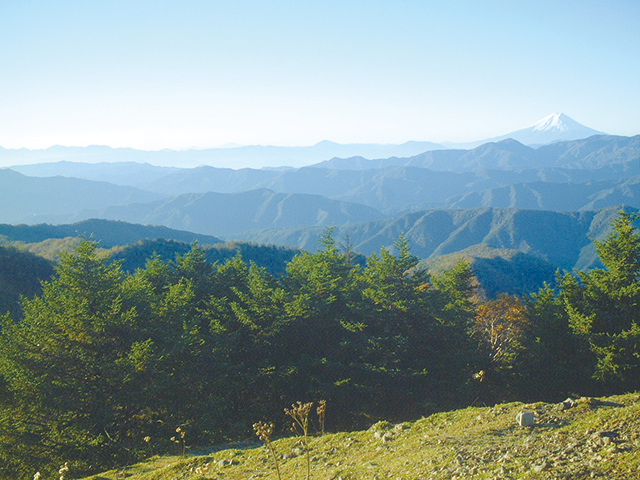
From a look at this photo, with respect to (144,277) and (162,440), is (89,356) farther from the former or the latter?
(144,277)

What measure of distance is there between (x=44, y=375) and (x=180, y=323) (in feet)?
18.9

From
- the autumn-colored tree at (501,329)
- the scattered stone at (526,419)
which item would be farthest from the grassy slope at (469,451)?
the autumn-colored tree at (501,329)

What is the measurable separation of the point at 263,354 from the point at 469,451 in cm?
1332

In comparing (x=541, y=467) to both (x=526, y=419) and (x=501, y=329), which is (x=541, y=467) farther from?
(x=501, y=329)

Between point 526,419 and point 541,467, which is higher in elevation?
point 541,467

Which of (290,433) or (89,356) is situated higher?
(89,356)

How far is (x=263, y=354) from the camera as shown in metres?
20.9

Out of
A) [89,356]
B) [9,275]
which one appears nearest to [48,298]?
[89,356]

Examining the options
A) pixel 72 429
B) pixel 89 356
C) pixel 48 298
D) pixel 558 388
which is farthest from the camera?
pixel 558 388

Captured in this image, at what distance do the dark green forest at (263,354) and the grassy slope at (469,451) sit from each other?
12.0 ft

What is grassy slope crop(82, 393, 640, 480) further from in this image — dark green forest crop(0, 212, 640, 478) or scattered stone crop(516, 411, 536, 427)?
dark green forest crop(0, 212, 640, 478)

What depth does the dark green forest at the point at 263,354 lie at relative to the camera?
1545cm

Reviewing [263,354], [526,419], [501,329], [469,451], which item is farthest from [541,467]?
[501,329]

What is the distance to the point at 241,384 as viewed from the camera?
1970cm
